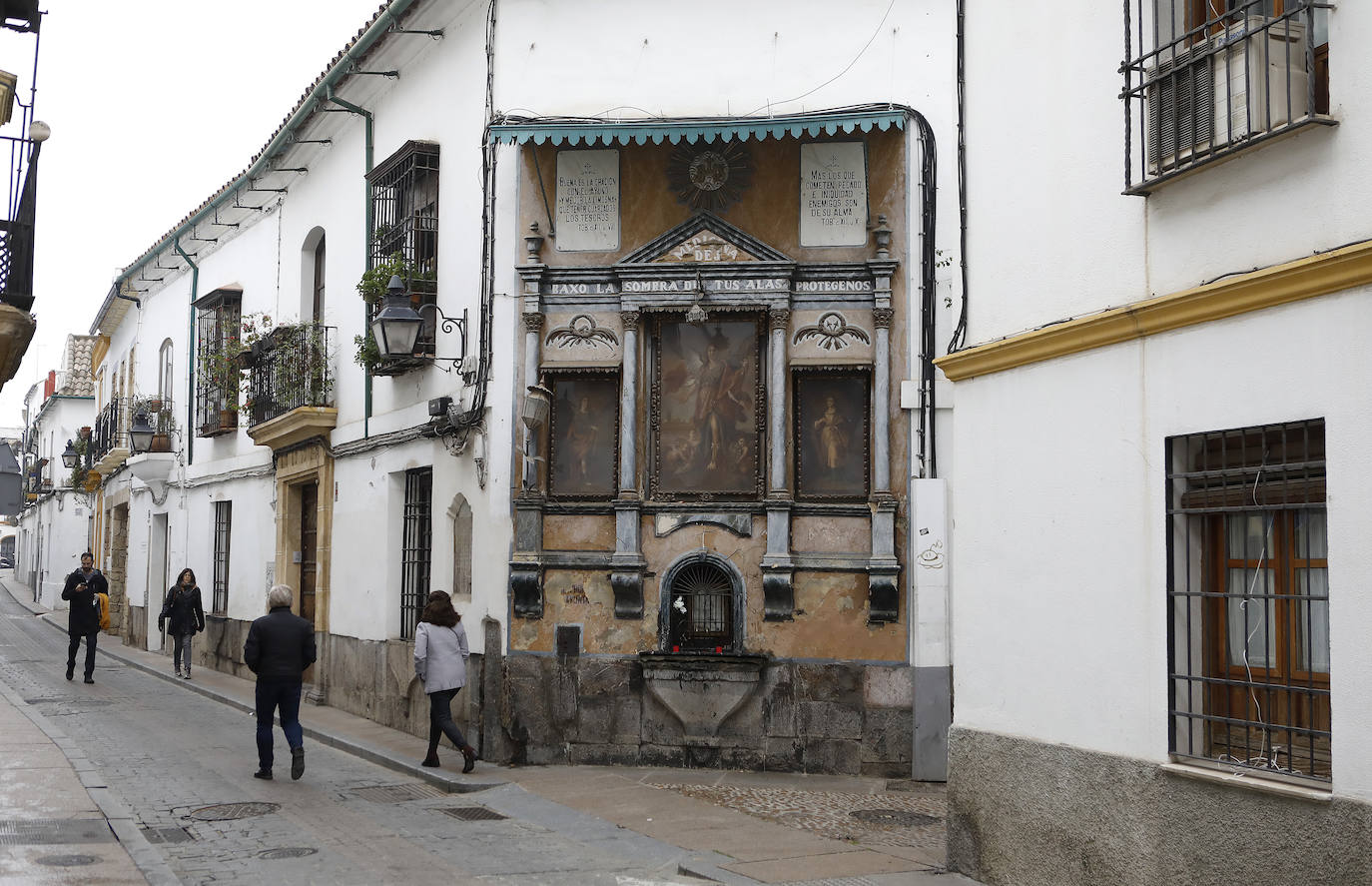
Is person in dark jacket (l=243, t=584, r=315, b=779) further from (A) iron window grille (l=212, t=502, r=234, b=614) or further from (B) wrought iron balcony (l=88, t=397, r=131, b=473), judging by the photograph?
(B) wrought iron balcony (l=88, t=397, r=131, b=473)

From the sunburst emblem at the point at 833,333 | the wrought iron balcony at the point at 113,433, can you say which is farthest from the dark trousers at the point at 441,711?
the wrought iron balcony at the point at 113,433

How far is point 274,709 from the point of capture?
11609mm

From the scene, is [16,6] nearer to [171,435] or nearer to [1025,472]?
[1025,472]

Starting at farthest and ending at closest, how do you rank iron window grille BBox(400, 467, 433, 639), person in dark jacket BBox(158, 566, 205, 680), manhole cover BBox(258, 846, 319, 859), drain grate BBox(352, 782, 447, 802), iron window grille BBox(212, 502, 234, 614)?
iron window grille BBox(212, 502, 234, 614)
person in dark jacket BBox(158, 566, 205, 680)
iron window grille BBox(400, 467, 433, 639)
drain grate BBox(352, 782, 447, 802)
manhole cover BBox(258, 846, 319, 859)

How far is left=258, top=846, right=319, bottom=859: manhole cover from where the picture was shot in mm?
8630

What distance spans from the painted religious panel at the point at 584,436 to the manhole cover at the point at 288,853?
4483 mm

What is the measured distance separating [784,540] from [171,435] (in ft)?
55.9

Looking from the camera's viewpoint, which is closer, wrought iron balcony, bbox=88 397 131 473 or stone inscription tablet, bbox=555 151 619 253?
stone inscription tablet, bbox=555 151 619 253

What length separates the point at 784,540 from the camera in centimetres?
1216

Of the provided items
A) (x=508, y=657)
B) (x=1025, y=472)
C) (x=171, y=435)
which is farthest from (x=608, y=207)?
(x=171, y=435)

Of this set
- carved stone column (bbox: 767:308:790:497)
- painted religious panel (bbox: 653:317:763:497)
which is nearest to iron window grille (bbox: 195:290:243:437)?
painted religious panel (bbox: 653:317:763:497)

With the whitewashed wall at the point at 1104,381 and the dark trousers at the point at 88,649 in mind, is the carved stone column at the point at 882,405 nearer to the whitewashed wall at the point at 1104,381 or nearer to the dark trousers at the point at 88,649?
the whitewashed wall at the point at 1104,381

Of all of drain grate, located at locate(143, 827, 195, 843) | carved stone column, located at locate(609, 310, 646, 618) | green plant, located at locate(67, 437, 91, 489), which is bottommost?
drain grate, located at locate(143, 827, 195, 843)

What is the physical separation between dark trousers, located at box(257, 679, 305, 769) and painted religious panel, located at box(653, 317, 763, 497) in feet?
11.8
